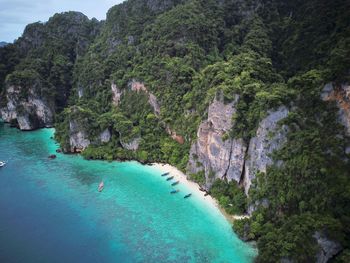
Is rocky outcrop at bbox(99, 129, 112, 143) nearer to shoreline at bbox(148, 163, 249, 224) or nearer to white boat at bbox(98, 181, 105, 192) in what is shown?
shoreline at bbox(148, 163, 249, 224)

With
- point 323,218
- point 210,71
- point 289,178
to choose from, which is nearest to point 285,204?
point 289,178

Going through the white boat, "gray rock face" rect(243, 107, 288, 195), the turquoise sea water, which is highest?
"gray rock face" rect(243, 107, 288, 195)

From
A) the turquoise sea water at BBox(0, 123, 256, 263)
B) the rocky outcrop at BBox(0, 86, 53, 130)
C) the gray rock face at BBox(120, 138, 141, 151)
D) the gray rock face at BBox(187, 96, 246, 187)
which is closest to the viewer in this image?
the turquoise sea water at BBox(0, 123, 256, 263)

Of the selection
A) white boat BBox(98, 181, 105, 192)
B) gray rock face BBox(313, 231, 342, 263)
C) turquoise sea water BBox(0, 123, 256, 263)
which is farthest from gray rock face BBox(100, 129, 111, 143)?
gray rock face BBox(313, 231, 342, 263)

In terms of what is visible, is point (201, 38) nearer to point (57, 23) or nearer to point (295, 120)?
point (295, 120)

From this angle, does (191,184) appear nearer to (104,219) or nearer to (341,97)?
(104,219)

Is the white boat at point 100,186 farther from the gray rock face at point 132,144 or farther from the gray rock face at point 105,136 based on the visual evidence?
the gray rock face at point 105,136
